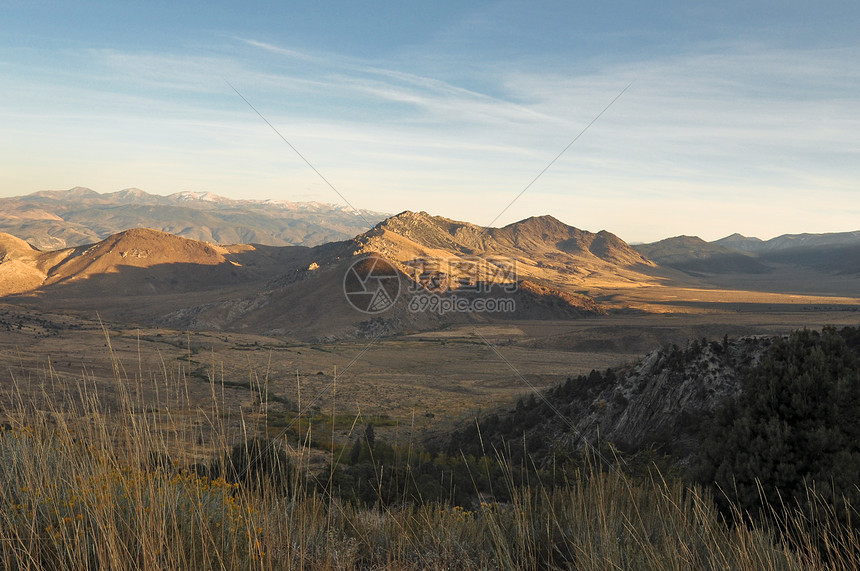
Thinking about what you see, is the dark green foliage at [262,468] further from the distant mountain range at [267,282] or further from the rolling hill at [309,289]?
the distant mountain range at [267,282]

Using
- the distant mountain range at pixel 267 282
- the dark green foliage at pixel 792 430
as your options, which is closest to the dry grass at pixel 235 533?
the dark green foliage at pixel 792 430

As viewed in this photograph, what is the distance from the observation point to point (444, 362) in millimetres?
53031

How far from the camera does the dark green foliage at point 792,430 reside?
236 inches

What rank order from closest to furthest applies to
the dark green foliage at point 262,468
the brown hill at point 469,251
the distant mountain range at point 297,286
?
the dark green foliage at point 262,468
the distant mountain range at point 297,286
the brown hill at point 469,251

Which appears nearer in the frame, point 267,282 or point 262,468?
point 262,468

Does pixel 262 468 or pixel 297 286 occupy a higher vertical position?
→ pixel 262 468

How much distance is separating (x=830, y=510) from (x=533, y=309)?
88.9 m

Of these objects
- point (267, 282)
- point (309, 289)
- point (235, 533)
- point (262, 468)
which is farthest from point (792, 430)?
point (267, 282)

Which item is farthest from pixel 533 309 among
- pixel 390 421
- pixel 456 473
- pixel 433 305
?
pixel 456 473

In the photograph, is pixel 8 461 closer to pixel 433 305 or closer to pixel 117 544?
pixel 117 544

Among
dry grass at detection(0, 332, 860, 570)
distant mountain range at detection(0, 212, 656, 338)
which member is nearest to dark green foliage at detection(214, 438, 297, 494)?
dry grass at detection(0, 332, 860, 570)

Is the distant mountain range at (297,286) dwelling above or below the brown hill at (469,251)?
below

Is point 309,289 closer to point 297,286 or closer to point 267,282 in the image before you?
point 297,286

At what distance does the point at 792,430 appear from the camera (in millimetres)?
6250
